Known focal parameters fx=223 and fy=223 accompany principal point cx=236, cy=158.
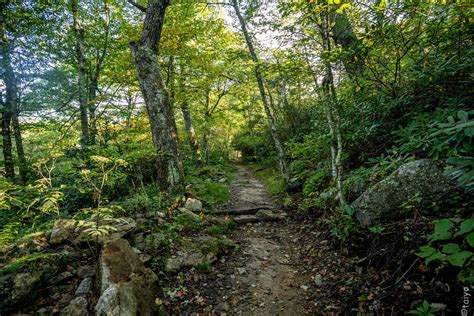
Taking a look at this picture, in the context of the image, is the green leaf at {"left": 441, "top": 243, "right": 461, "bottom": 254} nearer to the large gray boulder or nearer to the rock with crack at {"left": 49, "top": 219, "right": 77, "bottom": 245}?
the large gray boulder

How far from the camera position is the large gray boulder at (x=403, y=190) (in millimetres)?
2900

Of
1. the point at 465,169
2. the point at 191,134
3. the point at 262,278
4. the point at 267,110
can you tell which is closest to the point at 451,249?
the point at 465,169

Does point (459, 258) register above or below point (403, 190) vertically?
below

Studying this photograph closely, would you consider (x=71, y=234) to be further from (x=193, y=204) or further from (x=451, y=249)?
(x=451, y=249)

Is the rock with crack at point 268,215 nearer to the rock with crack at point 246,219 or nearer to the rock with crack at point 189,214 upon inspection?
the rock with crack at point 246,219

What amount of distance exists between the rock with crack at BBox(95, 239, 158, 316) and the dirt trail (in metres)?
0.95

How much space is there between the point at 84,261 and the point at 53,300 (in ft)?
1.86

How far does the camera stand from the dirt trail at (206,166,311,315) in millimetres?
3000

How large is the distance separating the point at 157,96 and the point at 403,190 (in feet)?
18.4

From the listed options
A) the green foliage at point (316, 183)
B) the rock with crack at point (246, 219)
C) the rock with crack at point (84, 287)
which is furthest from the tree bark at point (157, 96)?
the green foliage at point (316, 183)

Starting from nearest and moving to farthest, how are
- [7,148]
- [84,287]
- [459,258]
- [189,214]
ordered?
[459,258], [84,287], [189,214], [7,148]

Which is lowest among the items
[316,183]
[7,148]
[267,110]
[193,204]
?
[193,204]

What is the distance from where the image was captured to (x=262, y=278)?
142 inches

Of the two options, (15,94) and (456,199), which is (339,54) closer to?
(456,199)
